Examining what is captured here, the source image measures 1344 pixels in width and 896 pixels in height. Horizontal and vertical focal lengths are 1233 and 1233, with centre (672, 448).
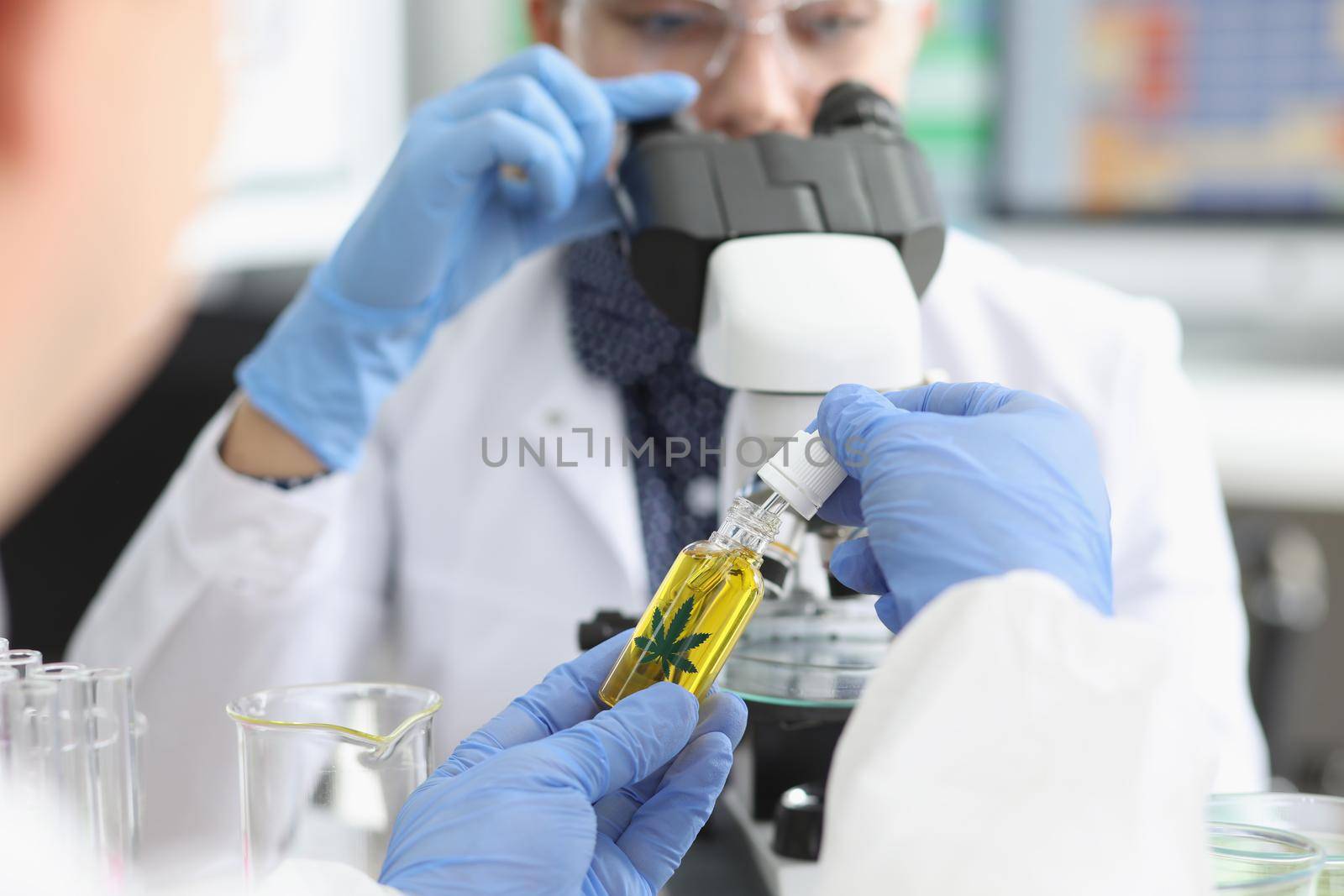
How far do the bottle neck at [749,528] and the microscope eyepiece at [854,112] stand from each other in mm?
360

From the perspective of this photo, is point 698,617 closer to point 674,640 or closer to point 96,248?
point 674,640

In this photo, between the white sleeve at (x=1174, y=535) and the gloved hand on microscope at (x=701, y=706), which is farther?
the white sleeve at (x=1174, y=535)

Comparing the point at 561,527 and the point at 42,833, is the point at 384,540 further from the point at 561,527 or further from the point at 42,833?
the point at 42,833

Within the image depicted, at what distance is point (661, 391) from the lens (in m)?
1.22

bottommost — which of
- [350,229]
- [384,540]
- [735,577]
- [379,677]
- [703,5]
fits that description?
[379,677]

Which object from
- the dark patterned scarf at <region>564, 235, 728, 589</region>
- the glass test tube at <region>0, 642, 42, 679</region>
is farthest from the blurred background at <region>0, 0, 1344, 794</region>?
the glass test tube at <region>0, 642, 42, 679</region>

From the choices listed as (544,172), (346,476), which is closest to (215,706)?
(346,476)

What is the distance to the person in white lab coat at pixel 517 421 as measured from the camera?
3.27 ft

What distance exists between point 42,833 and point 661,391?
77 centimetres

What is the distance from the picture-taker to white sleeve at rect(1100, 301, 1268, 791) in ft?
3.70

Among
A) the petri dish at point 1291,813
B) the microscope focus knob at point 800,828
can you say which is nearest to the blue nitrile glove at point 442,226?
the microscope focus knob at point 800,828

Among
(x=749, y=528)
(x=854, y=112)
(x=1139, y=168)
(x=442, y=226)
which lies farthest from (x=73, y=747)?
(x=1139, y=168)

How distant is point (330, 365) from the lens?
41.9 inches

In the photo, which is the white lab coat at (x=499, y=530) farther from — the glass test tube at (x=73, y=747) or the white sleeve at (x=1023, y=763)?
the white sleeve at (x=1023, y=763)
